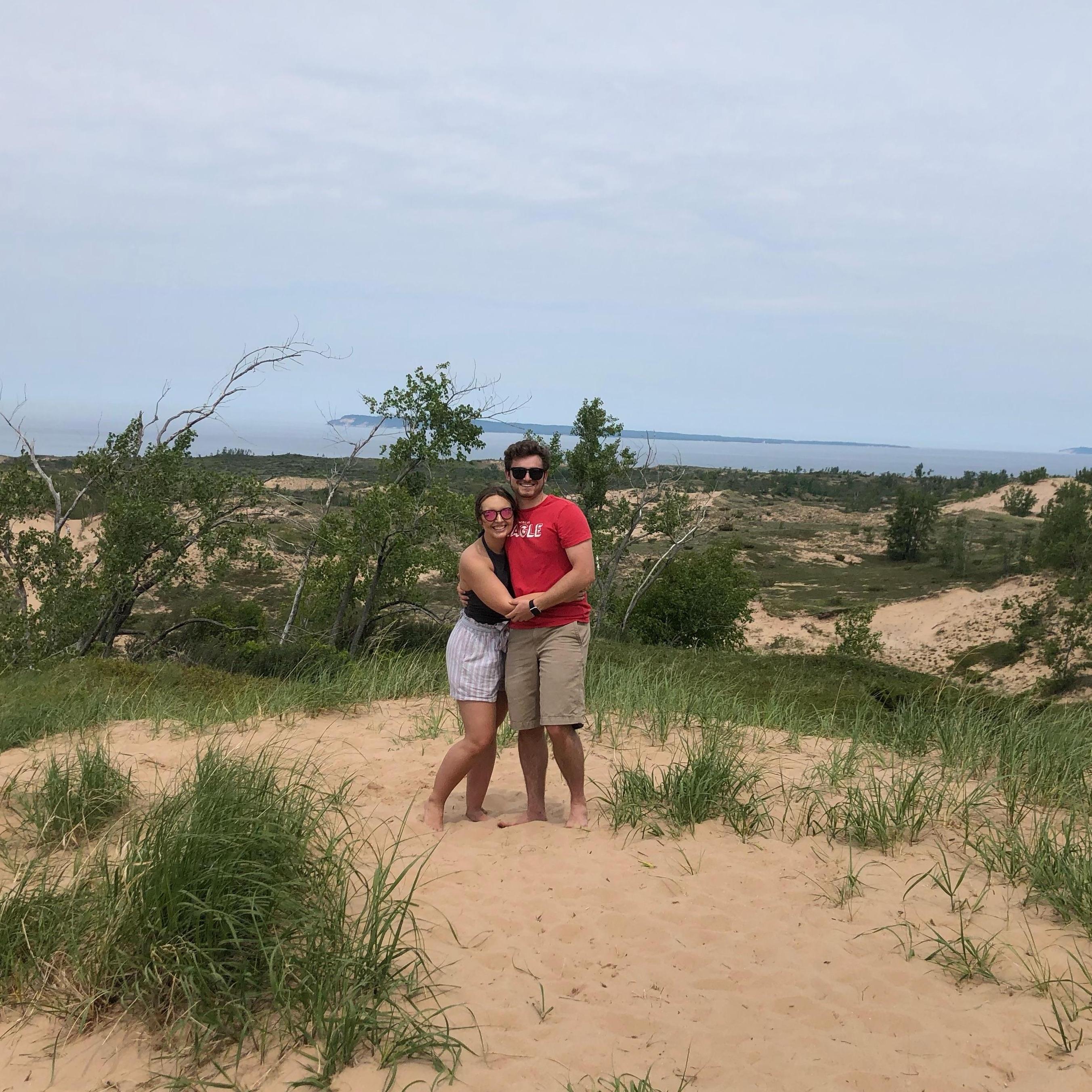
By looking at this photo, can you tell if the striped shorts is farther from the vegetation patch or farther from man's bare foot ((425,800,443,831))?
the vegetation patch

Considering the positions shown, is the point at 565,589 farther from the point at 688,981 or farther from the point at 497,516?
the point at 688,981

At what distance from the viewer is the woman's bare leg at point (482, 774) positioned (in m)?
4.15

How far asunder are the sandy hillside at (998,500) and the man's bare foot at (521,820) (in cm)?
6796

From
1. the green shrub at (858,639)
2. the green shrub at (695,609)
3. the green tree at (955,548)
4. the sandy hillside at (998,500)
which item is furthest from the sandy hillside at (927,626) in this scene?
the sandy hillside at (998,500)

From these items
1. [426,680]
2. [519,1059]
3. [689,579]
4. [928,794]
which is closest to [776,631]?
[689,579]

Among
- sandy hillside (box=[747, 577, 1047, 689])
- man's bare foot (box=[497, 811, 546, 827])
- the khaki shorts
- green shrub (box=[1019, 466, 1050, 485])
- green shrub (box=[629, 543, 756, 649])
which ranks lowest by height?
sandy hillside (box=[747, 577, 1047, 689])

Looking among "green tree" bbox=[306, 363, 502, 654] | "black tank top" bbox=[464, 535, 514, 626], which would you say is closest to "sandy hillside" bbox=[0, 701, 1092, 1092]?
"black tank top" bbox=[464, 535, 514, 626]

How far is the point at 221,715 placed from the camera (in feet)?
20.7

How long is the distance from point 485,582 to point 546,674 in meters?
0.49

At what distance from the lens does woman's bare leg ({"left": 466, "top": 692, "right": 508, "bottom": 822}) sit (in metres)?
4.15

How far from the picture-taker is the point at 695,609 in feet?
77.2

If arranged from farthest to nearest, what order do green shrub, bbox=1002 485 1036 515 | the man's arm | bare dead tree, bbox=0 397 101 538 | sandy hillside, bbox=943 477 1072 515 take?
sandy hillside, bbox=943 477 1072 515, green shrub, bbox=1002 485 1036 515, bare dead tree, bbox=0 397 101 538, the man's arm

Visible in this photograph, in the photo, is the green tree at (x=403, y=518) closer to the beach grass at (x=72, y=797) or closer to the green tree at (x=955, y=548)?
the beach grass at (x=72, y=797)

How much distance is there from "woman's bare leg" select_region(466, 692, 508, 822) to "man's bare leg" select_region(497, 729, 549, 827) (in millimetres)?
132
